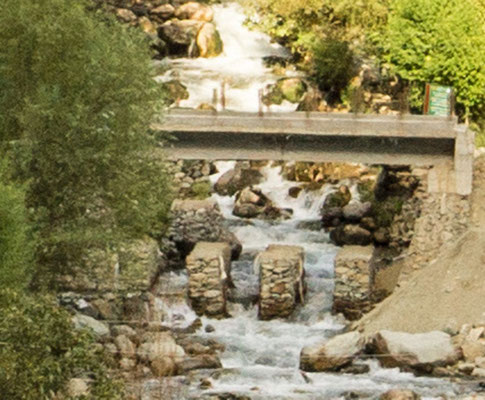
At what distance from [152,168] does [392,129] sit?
42.4 feet

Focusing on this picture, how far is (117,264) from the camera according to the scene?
53.9m

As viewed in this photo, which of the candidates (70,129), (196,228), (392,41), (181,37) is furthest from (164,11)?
(70,129)

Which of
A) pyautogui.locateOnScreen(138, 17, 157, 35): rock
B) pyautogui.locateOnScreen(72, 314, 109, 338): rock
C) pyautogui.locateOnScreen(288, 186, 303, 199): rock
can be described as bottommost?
pyautogui.locateOnScreen(72, 314, 109, 338): rock

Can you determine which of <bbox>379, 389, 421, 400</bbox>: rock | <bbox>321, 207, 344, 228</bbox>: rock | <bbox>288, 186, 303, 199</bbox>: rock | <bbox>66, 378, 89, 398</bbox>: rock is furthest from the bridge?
<bbox>66, 378, 89, 398</bbox>: rock

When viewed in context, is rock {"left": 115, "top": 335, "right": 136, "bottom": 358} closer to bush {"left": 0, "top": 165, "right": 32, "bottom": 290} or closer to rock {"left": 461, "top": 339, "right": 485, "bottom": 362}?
bush {"left": 0, "top": 165, "right": 32, "bottom": 290}

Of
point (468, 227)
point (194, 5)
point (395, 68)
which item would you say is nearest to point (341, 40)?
point (395, 68)

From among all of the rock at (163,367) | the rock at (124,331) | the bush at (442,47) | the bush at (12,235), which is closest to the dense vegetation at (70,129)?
the bush at (12,235)

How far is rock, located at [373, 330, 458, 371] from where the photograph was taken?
48156 millimetres

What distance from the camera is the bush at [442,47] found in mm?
65250

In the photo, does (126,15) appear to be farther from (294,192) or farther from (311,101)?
(294,192)

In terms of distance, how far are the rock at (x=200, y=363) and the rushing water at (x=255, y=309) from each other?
1.24 ft

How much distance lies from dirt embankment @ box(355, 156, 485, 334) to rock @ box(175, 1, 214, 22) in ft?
82.9

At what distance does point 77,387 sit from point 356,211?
24.3 m

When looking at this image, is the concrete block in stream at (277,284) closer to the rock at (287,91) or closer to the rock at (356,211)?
the rock at (356,211)
